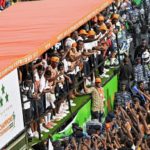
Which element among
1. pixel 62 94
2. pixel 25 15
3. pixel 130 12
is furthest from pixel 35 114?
pixel 130 12

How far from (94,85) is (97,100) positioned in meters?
0.78

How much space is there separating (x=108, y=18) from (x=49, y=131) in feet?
22.9

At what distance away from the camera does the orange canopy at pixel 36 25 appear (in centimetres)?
1344

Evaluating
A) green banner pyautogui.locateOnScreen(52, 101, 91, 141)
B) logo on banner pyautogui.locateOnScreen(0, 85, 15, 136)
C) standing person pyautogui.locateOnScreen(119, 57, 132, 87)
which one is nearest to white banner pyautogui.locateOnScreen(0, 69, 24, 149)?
logo on banner pyautogui.locateOnScreen(0, 85, 15, 136)

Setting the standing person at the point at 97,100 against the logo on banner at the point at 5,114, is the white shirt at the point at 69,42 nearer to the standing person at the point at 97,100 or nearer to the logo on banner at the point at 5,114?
the standing person at the point at 97,100

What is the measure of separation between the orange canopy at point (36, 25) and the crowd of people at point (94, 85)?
0.83 metres

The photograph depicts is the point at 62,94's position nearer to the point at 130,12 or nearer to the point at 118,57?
the point at 118,57

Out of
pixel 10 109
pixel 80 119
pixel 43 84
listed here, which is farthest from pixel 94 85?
pixel 10 109

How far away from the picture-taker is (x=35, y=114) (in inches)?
617

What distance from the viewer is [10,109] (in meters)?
13.1

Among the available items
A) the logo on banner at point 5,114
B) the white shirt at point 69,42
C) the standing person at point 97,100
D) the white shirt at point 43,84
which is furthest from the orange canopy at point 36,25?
the standing person at point 97,100

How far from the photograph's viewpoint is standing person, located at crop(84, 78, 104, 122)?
18672 mm

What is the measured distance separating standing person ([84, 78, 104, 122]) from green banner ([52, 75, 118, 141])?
173 mm

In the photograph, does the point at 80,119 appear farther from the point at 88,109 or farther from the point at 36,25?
the point at 36,25
